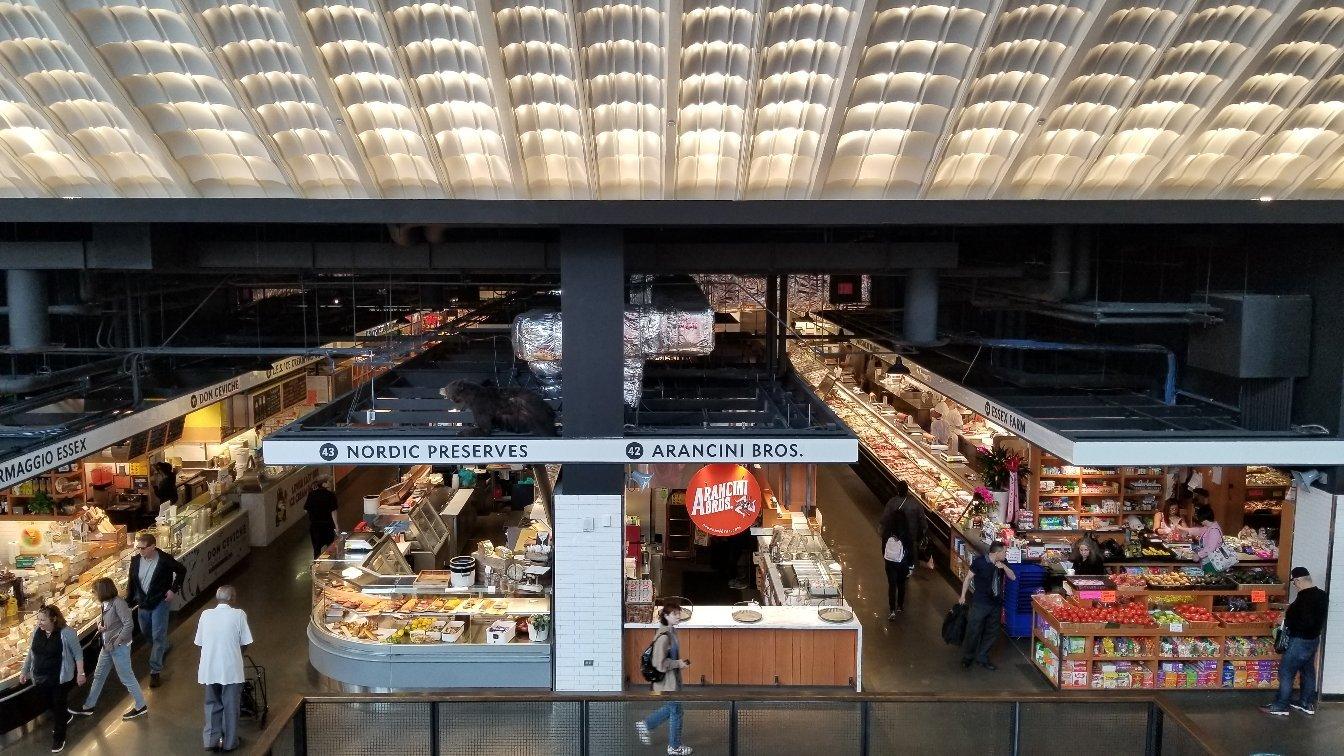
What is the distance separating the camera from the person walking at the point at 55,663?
8531 millimetres

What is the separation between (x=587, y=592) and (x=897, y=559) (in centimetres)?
406

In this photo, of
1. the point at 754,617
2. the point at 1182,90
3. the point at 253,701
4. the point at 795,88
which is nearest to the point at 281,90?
the point at 795,88

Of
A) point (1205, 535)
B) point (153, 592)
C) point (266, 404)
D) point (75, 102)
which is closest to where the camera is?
point (75, 102)

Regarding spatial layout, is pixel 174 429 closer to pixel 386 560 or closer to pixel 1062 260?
pixel 386 560

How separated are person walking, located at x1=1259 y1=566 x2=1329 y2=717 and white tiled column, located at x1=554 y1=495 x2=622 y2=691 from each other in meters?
6.14

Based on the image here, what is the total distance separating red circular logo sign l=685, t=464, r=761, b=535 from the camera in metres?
9.69

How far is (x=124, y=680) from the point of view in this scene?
9133 mm

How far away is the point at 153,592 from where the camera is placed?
1012 centimetres

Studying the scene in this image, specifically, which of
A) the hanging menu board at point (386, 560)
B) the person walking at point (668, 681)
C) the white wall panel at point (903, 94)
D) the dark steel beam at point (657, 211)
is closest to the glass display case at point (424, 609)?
the hanging menu board at point (386, 560)

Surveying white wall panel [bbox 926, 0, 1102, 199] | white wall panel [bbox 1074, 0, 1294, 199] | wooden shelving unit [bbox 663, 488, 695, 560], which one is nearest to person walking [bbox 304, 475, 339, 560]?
wooden shelving unit [bbox 663, 488, 695, 560]

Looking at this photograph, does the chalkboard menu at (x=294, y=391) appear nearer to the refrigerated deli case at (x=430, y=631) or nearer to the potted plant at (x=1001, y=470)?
the refrigerated deli case at (x=430, y=631)

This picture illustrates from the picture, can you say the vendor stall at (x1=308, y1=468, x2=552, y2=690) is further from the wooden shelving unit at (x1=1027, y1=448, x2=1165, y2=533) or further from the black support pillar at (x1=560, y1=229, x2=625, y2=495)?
the wooden shelving unit at (x1=1027, y1=448, x2=1165, y2=533)

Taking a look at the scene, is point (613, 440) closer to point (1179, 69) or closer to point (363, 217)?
point (363, 217)

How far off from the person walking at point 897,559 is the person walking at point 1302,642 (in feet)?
12.4
